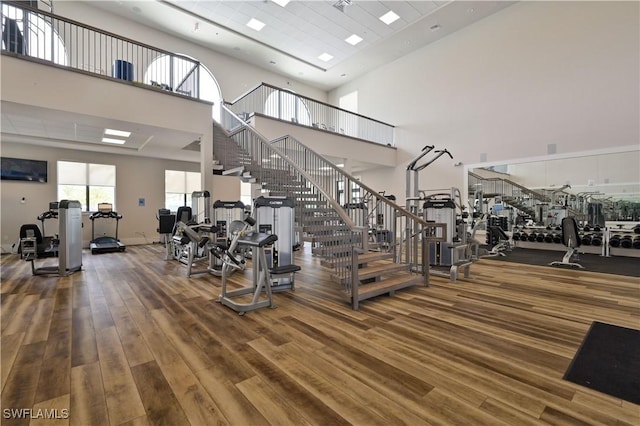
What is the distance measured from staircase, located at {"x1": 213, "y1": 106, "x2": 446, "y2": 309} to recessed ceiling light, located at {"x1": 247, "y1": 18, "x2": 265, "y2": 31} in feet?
11.1

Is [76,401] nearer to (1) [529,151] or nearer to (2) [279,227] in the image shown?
(2) [279,227]

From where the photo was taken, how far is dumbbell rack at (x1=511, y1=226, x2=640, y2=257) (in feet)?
24.8

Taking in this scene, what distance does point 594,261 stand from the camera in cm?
688

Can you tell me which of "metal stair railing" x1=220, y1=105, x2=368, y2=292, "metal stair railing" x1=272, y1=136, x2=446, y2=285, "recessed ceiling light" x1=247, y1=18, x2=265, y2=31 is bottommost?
"metal stair railing" x1=272, y1=136, x2=446, y2=285

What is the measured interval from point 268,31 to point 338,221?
357 inches

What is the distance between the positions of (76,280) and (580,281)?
8688mm

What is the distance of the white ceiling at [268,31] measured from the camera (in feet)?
26.8

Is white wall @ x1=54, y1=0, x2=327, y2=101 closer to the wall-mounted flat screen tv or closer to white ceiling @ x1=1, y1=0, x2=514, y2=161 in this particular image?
white ceiling @ x1=1, y1=0, x2=514, y2=161

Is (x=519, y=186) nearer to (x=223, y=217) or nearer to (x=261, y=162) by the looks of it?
(x=261, y=162)

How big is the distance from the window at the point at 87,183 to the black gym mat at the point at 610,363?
1232 cm

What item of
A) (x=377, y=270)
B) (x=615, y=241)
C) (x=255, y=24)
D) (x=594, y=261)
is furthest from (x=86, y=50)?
(x=615, y=241)

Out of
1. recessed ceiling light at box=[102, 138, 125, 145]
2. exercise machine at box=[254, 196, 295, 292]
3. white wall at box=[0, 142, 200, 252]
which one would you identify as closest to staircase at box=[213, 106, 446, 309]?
exercise machine at box=[254, 196, 295, 292]

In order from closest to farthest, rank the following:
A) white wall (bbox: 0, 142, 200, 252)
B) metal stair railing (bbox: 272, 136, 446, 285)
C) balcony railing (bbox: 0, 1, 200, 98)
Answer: metal stair railing (bbox: 272, 136, 446, 285) → balcony railing (bbox: 0, 1, 200, 98) → white wall (bbox: 0, 142, 200, 252)

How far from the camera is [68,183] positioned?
947cm
